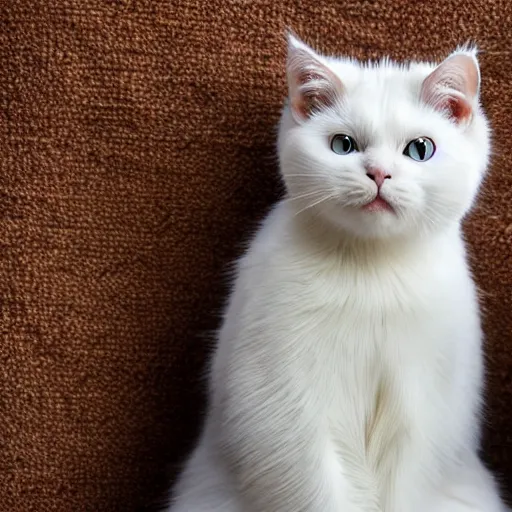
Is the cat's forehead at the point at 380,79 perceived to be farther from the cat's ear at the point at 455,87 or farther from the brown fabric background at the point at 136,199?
the brown fabric background at the point at 136,199

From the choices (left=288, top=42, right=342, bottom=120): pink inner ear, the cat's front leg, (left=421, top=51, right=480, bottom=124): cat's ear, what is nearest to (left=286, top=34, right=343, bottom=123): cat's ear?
(left=288, top=42, right=342, bottom=120): pink inner ear

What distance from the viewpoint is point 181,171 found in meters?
1.02

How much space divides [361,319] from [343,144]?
197 mm

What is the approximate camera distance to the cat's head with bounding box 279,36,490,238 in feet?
2.44

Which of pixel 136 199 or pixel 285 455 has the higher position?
pixel 136 199

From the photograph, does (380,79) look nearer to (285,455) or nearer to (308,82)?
(308,82)

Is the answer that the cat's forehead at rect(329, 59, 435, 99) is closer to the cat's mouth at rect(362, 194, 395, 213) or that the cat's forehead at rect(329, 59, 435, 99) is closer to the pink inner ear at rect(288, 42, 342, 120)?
the pink inner ear at rect(288, 42, 342, 120)

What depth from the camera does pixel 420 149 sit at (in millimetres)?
768

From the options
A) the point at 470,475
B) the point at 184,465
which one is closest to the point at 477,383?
the point at 470,475

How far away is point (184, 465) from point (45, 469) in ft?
0.66

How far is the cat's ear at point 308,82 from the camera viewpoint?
0.80m

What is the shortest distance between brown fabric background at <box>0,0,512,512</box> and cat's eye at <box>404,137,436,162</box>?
0.27m

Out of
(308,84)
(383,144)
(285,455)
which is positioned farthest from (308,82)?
(285,455)

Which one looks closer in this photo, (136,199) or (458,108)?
(458,108)
